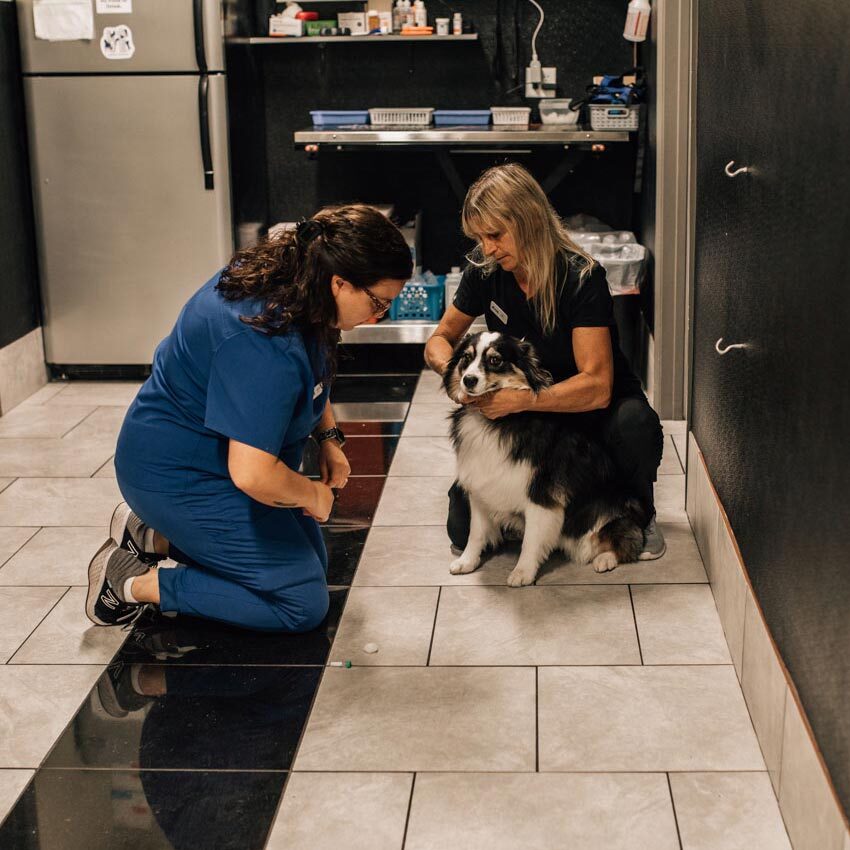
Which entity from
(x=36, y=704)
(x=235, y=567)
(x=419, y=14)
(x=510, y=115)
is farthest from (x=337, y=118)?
(x=36, y=704)

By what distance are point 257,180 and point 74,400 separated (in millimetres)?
1377

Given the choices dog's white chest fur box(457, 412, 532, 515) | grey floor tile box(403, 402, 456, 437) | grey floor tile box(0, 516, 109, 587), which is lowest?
grey floor tile box(0, 516, 109, 587)

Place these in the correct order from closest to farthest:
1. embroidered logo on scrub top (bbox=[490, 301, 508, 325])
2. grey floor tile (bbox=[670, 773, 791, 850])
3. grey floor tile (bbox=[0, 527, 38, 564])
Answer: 1. grey floor tile (bbox=[670, 773, 791, 850])
2. embroidered logo on scrub top (bbox=[490, 301, 508, 325])
3. grey floor tile (bbox=[0, 527, 38, 564])

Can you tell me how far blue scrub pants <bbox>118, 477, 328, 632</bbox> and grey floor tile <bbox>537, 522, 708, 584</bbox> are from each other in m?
0.68

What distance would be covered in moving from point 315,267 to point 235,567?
2.67ft

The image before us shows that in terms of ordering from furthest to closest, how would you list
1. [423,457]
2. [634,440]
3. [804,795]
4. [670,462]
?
[423,457] → [670,462] → [634,440] → [804,795]

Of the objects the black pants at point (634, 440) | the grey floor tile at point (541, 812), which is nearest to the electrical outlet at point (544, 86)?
the black pants at point (634, 440)

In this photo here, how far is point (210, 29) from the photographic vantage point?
495cm

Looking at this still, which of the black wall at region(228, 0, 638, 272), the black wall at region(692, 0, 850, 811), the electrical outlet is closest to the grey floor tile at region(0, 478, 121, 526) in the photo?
the black wall at region(228, 0, 638, 272)

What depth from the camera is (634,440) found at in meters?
3.18

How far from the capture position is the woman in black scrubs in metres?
2.97

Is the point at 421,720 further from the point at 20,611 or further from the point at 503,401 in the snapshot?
the point at 20,611

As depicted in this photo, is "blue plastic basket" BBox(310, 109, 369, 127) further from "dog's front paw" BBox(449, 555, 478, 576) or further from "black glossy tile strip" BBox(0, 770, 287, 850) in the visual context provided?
"black glossy tile strip" BBox(0, 770, 287, 850)

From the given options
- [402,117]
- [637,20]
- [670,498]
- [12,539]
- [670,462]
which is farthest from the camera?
[402,117]
